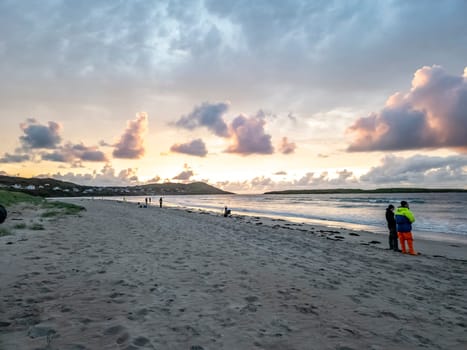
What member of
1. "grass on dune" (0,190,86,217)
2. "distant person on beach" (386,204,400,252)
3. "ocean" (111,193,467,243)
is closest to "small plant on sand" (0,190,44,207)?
"grass on dune" (0,190,86,217)

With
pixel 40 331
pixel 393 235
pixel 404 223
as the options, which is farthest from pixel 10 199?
pixel 404 223

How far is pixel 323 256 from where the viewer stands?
1141 centimetres

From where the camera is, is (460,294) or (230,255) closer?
(460,294)

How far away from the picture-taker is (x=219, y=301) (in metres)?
5.75

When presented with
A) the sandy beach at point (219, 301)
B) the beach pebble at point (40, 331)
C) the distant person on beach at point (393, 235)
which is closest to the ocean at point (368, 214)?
the distant person on beach at point (393, 235)

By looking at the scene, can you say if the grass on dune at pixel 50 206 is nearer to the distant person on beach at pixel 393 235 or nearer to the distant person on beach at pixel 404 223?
the distant person on beach at pixel 393 235

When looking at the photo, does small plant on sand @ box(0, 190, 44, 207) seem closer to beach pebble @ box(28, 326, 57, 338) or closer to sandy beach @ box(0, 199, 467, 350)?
sandy beach @ box(0, 199, 467, 350)

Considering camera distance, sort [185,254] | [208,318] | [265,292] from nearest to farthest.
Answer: [208,318] < [265,292] < [185,254]

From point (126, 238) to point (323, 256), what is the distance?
9126 millimetres

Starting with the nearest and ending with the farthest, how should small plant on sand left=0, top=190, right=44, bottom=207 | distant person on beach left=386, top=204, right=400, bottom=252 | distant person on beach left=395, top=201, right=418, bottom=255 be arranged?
distant person on beach left=395, top=201, right=418, bottom=255 → distant person on beach left=386, top=204, right=400, bottom=252 → small plant on sand left=0, top=190, right=44, bottom=207

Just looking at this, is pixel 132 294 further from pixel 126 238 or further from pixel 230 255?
pixel 126 238

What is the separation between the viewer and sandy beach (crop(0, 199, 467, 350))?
4.20 metres

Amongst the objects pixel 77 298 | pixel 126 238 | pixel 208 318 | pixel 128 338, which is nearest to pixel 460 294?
pixel 208 318

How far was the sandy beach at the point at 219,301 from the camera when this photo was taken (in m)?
4.20
